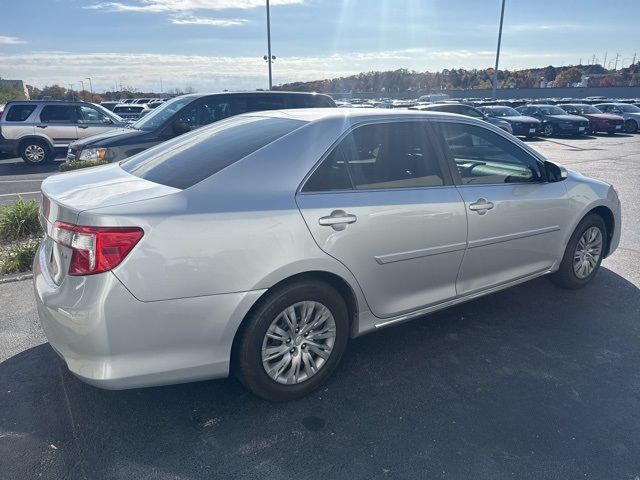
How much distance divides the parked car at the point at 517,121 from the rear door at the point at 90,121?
16025mm

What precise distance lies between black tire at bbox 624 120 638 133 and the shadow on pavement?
2833 cm

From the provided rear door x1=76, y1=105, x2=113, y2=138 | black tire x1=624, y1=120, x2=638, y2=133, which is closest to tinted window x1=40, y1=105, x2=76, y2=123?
rear door x1=76, y1=105, x2=113, y2=138

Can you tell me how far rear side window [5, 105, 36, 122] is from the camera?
13.8 m

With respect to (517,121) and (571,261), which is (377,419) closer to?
(571,261)

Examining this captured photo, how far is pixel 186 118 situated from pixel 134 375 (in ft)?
21.7

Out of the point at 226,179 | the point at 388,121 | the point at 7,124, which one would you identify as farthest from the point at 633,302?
the point at 7,124

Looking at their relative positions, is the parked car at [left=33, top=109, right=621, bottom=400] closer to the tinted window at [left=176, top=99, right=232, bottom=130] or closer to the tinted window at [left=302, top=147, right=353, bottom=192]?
the tinted window at [left=302, top=147, right=353, bottom=192]

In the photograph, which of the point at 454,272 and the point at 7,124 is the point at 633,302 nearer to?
the point at 454,272

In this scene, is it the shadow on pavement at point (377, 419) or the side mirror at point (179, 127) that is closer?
the shadow on pavement at point (377, 419)

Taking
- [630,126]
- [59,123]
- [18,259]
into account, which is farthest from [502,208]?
[630,126]

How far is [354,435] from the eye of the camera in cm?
270

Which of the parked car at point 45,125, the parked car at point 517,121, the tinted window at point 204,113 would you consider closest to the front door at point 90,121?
the parked car at point 45,125

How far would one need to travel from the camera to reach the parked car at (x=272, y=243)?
7.86 ft

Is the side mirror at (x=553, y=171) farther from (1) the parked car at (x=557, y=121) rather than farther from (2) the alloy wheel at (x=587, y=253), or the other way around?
(1) the parked car at (x=557, y=121)
